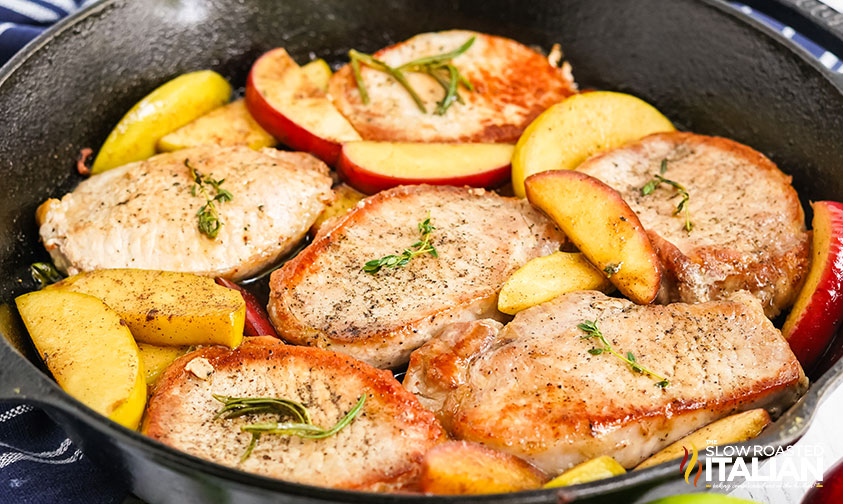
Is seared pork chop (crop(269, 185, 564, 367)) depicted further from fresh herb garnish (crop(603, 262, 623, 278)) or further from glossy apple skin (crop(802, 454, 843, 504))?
glossy apple skin (crop(802, 454, 843, 504))

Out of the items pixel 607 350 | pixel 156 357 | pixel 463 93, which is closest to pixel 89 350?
pixel 156 357

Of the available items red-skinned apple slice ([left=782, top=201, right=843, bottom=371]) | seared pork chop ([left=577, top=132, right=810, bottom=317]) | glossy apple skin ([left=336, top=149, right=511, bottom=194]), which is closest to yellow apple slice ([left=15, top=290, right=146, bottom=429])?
glossy apple skin ([left=336, top=149, right=511, bottom=194])

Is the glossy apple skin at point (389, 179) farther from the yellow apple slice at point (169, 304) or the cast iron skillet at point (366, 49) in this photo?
the cast iron skillet at point (366, 49)

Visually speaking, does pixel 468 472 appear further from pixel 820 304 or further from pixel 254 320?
pixel 820 304

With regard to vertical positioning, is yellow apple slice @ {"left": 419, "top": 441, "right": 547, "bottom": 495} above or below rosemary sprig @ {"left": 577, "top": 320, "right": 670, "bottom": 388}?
below

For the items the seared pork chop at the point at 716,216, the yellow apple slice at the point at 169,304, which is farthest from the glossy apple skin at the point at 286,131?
the seared pork chop at the point at 716,216

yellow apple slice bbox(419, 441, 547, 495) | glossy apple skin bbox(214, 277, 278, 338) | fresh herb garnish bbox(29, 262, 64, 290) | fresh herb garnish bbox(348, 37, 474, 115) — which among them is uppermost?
fresh herb garnish bbox(348, 37, 474, 115)
